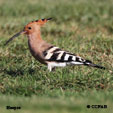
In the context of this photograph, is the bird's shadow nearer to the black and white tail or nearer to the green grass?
the green grass

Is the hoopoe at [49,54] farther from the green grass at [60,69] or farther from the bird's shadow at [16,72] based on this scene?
the bird's shadow at [16,72]

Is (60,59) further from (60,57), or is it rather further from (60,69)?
(60,69)

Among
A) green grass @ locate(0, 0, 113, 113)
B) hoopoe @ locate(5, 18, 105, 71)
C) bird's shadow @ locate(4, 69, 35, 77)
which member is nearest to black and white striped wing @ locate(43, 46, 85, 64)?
hoopoe @ locate(5, 18, 105, 71)

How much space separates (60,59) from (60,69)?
1.03 feet

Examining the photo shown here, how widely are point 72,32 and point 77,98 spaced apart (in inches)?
155

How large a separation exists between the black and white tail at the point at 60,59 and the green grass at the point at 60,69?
0.12 m

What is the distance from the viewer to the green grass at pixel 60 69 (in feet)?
13.8

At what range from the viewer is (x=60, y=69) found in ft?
18.4

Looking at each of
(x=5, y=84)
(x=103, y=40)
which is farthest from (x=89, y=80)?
(x=103, y=40)

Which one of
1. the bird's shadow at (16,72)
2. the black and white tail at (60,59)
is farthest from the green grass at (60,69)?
the black and white tail at (60,59)

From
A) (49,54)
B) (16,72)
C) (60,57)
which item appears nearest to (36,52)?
(49,54)

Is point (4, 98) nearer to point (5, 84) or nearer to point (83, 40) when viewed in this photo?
point (5, 84)

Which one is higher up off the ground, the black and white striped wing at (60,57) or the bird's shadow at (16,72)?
the black and white striped wing at (60,57)

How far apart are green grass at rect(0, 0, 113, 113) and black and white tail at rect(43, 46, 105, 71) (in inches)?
4.9
